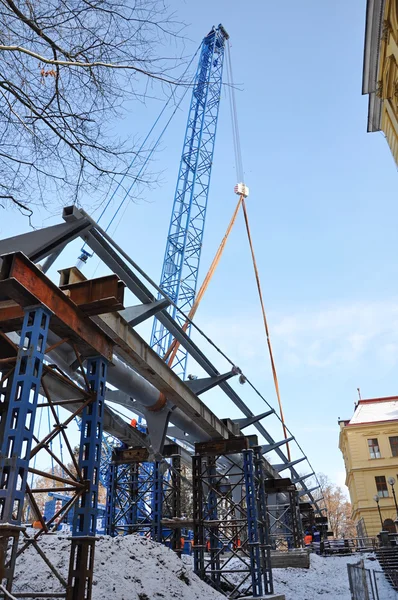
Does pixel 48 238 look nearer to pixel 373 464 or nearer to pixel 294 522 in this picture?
pixel 294 522

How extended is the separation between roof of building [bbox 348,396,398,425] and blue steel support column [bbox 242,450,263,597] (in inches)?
1411

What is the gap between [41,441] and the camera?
7.78 m

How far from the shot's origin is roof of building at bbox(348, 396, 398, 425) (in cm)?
4894

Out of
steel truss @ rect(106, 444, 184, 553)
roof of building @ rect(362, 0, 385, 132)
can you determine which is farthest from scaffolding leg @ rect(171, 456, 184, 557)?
roof of building @ rect(362, 0, 385, 132)

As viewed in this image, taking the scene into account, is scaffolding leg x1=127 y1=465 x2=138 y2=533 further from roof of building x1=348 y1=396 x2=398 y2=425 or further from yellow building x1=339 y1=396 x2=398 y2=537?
roof of building x1=348 y1=396 x2=398 y2=425

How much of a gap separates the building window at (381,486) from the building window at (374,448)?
6.60ft

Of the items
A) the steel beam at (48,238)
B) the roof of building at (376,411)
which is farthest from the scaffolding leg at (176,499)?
the roof of building at (376,411)

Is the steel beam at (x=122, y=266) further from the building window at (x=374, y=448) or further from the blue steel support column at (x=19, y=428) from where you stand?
the building window at (x=374, y=448)

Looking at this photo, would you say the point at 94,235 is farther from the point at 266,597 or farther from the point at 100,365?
the point at 266,597

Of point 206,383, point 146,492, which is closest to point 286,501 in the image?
point 146,492

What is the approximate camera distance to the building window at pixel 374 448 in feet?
153

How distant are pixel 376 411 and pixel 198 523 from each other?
40346mm

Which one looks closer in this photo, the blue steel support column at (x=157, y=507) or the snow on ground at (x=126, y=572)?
the snow on ground at (x=126, y=572)

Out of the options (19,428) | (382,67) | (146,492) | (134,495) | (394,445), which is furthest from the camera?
(394,445)
